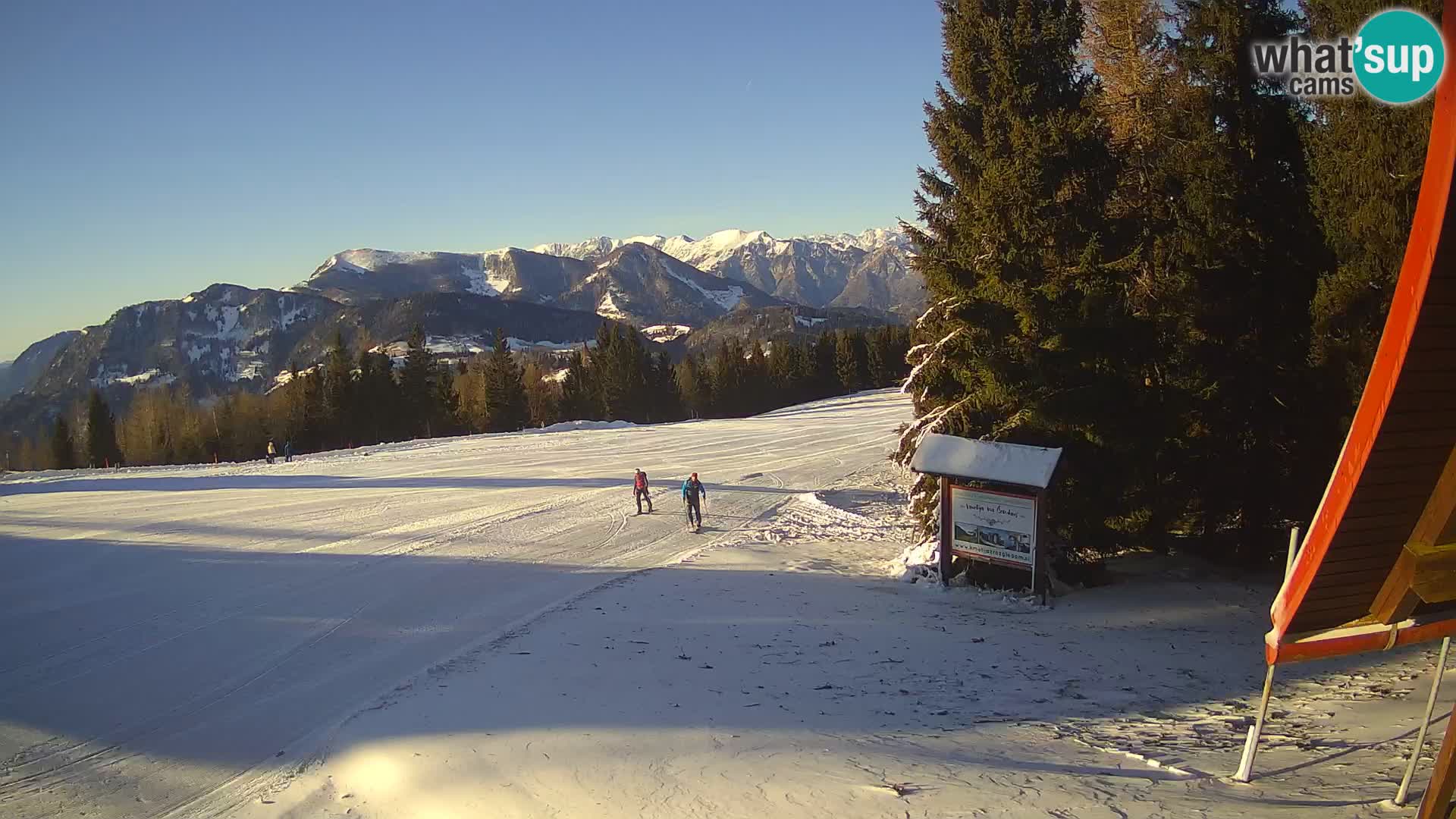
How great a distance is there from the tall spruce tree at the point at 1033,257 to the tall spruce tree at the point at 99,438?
263ft

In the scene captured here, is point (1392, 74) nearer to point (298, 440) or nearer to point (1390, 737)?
point (1390, 737)

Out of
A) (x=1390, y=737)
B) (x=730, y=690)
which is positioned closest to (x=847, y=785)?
(x=730, y=690)

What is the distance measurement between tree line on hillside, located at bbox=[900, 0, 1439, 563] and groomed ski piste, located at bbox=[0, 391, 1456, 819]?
2.49 m

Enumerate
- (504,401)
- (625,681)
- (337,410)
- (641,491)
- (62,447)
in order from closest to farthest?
1. (625,681)
2. (641,491)
3. (337,410)
4. (62,447)
5. (504,401)

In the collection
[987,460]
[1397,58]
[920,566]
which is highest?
[1397,58]

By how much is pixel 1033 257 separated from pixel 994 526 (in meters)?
6.09

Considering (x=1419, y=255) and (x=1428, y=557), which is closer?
(x=1419, y=255)

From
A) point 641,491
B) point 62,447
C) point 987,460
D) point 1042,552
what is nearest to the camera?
point 1042,552

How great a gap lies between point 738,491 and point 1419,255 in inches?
1069

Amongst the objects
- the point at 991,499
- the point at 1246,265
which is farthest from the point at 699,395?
the point at 1246,265

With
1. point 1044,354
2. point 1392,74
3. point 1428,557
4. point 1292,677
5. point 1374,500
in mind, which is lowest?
point 1292,677

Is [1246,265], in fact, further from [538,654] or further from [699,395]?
[699,395]

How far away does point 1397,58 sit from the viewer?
1402cm

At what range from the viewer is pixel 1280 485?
17.2 m
